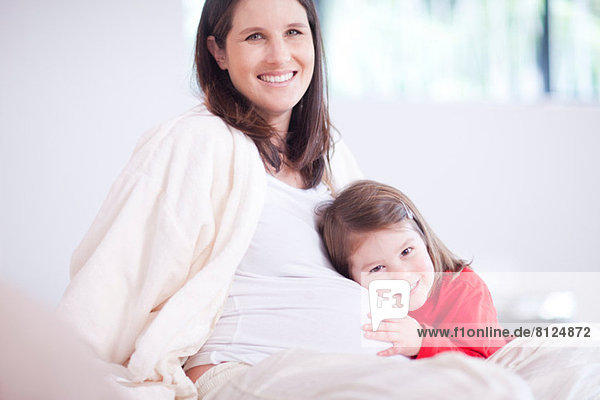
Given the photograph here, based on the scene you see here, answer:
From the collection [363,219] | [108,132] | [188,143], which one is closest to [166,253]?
[188,143]

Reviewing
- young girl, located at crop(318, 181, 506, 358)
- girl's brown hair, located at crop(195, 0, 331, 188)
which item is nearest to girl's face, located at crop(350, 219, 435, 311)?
young girl, located at crop(318, 181, 506, 358)

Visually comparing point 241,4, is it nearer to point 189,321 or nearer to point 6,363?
point 189,321

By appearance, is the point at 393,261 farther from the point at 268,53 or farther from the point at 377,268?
the point at 268,53

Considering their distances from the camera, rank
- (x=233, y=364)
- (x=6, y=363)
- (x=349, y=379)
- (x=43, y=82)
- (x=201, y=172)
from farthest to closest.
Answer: (x=43, y=82)
(x=201, y=172)
(x=233, y=364)
(x=349, y=379)
(x=6, y=363)

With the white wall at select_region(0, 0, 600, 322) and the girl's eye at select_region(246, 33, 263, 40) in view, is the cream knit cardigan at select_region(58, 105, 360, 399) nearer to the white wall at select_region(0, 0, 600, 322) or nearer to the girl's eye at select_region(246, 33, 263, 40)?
the girl's eye at select_region(246, 33, 263, 40)

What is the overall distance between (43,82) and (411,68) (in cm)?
188

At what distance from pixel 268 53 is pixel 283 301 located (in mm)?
581

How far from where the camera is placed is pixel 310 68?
5.19 ft

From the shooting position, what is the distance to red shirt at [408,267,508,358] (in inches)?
50.9

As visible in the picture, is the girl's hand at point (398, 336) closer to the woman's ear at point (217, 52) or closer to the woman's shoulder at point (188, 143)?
the woman's shoulder at point (188, 143)

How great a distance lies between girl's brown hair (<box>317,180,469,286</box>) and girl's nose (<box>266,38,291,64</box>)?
A: 334 millimetres

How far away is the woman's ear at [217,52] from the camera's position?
1552 mm

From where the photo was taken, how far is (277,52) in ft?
4.86

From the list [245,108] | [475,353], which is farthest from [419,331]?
[245,108]
